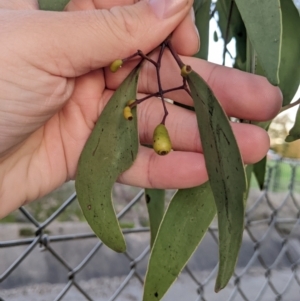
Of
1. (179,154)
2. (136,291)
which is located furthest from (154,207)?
(136,291)

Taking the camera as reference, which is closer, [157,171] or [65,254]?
[157,171]

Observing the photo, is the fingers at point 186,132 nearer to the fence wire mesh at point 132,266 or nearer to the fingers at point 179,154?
the fingers at point 179,154

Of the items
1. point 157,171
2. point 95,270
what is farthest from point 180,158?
point 95,270

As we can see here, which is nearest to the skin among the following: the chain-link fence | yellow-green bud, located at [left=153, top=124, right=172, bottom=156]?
yellow-green bud, located at [left=153, top=124, right=172, bottom=156]

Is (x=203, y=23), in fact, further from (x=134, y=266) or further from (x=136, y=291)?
(x=136, y=291)

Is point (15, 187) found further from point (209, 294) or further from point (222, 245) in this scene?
point (209, 294)

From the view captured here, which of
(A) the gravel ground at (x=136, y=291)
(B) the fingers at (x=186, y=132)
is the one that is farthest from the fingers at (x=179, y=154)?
(A) the gravel ground at (x=136, y=291)
